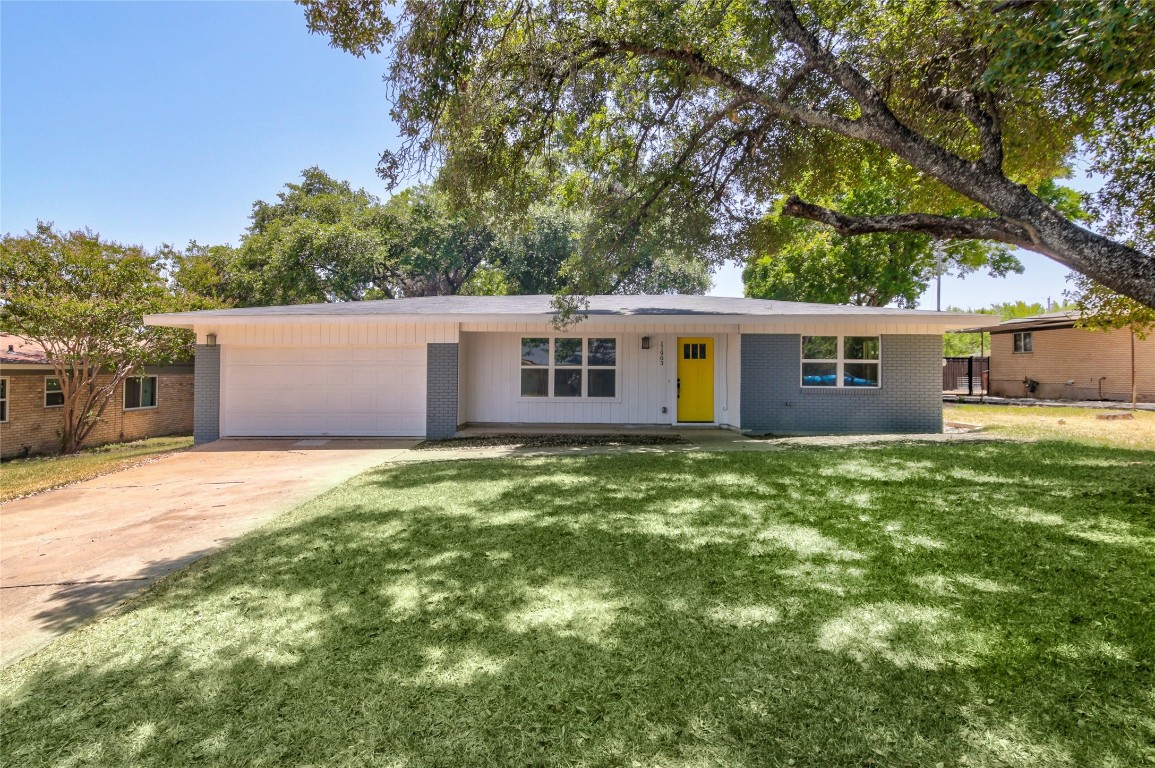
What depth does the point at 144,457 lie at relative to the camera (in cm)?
1032

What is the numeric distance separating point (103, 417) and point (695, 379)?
1716 cm

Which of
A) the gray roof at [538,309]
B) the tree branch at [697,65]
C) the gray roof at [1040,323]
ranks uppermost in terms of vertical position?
the tree branch at [697,65]

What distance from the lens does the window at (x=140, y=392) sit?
56.4 feet

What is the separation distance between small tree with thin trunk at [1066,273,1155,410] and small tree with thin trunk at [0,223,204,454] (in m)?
20.9

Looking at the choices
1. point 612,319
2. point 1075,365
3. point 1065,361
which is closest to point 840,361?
point 612,319

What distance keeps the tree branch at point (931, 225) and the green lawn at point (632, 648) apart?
2.62m

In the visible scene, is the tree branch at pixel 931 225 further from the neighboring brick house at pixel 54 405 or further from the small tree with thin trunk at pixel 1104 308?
the neighboring brick house at pixel 54 405

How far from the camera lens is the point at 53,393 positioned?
15.2 meters

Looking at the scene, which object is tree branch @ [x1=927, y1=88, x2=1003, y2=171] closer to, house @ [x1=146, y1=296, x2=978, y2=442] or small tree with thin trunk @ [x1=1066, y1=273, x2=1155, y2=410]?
small tree with thin trunk @ [x1=1066, y1=273, x2=1155, y2=410]

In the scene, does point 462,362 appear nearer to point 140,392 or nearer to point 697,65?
point 697,65

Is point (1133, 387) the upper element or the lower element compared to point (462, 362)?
lower

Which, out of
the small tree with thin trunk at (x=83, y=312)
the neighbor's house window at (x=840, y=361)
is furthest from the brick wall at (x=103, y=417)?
the neighbor's house window at (x=840, y=361)

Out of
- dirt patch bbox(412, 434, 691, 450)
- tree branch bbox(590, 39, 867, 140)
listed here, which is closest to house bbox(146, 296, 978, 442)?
dirt patch bbox(412, 434, 691, 450)

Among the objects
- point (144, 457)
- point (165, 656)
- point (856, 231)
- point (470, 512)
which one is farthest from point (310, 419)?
point (856, 231)
